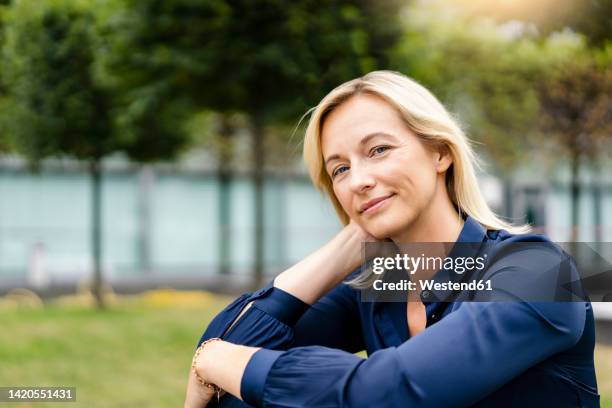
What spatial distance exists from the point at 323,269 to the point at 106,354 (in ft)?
21.2

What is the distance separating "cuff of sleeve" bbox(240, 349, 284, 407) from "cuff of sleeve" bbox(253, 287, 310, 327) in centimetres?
31

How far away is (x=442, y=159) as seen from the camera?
180cm

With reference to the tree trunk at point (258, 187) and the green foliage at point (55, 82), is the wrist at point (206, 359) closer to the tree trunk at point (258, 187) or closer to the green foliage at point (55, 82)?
the tree trunk at point (258, 187)

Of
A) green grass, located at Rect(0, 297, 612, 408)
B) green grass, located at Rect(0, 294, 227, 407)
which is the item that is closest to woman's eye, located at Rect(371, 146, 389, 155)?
green grass, located at Rect(0, 297, 612, 408)

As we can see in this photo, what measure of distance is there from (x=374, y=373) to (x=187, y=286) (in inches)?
666

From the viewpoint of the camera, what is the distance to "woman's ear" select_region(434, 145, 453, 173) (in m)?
1.79

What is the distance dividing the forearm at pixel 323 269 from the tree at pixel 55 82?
852 centimetres

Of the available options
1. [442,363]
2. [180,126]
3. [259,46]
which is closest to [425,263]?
[442,363]

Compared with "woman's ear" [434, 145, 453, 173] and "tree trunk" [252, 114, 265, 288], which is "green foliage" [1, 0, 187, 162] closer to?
"tree trunk" [252, 114, 265, 288]

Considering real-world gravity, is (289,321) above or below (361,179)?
below

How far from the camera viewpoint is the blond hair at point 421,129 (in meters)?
1.69

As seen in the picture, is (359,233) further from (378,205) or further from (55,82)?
(55,82)

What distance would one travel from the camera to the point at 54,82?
10.5 metres

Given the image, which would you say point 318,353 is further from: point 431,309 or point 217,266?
point 217,266
